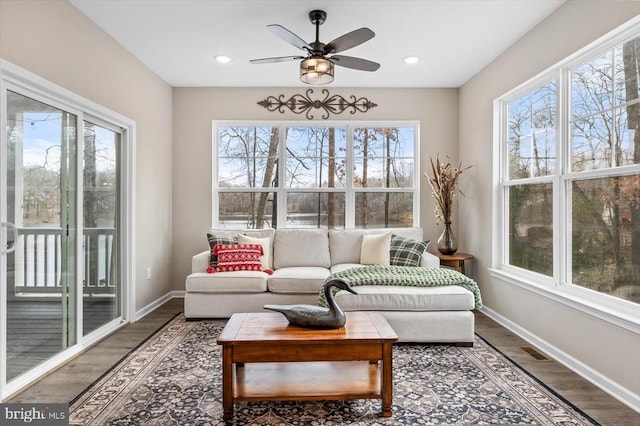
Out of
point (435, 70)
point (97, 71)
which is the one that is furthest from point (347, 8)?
point (97, 71)

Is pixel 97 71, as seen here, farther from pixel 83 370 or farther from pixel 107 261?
pixel 83 370

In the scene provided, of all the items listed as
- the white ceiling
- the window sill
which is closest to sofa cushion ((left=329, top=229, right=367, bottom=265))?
the window sill

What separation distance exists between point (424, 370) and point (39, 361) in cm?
268

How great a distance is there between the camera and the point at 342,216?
16.3 feet

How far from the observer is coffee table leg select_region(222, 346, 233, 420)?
2.06m

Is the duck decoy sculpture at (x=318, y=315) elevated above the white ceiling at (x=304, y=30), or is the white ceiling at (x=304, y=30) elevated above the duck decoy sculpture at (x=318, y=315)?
the white ceiling at (x=304, y=30)

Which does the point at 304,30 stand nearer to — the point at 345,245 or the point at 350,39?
the point at 350,39

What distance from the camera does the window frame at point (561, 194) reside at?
2.42 meters

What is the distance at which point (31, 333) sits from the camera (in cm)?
262

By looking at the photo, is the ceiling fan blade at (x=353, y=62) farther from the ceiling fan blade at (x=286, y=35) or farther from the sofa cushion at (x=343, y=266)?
the sofa cushion at (x=343, y=266)

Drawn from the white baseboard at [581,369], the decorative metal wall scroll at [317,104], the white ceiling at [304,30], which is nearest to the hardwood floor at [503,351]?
the white baseboard at [581,369]

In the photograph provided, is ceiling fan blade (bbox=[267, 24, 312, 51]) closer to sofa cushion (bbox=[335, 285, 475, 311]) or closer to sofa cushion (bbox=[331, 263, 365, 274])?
sofa cushion (bbox=[335, 285, 475, 311])

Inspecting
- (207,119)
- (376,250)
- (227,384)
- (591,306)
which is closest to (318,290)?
(376,250)

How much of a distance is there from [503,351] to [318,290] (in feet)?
5.59
